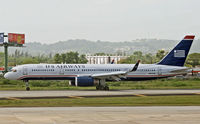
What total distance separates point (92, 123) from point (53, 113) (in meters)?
5.11

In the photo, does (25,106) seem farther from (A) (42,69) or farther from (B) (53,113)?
(A) (42,69)

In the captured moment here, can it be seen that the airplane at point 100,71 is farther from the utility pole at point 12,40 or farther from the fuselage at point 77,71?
the utility pole at point 12,40

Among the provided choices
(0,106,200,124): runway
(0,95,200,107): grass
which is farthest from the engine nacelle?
(0,106,200,124): runway

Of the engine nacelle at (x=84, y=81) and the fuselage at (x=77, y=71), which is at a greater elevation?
the fuselage at (x=77, y=71)

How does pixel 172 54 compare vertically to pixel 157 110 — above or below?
above

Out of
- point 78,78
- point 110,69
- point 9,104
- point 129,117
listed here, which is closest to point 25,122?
point 129,117

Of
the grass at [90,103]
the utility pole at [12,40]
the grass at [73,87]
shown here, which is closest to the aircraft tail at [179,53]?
the grass at [73,87]

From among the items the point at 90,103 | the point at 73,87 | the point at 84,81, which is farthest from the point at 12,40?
the point at 90,103

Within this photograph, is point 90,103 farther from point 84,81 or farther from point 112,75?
point 112,75

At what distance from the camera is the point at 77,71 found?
179 feet

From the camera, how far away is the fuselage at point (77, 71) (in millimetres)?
53312

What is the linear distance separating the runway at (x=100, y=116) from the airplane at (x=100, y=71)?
899 inches

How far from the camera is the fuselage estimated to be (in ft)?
175

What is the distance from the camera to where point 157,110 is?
94.3ft
